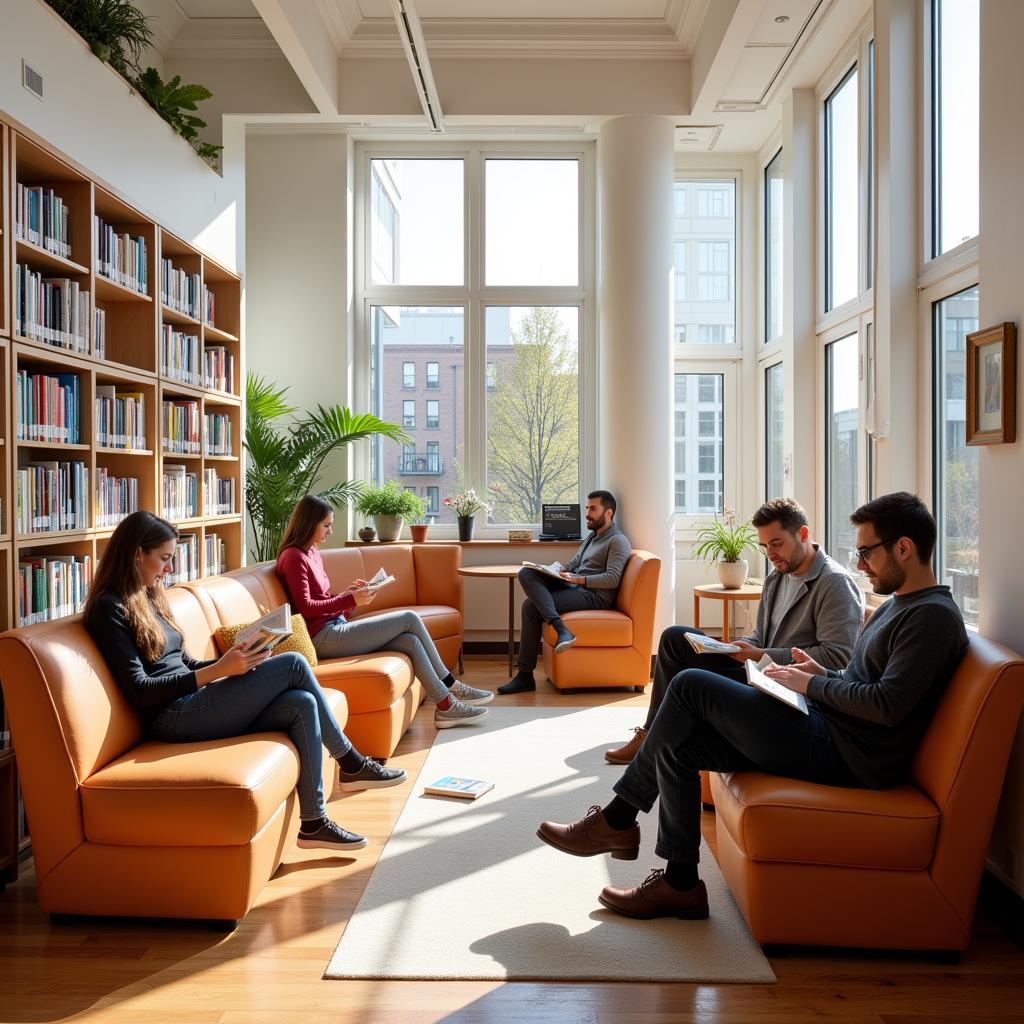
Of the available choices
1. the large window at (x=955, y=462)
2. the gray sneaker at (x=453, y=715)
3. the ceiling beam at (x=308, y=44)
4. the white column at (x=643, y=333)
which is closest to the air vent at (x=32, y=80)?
the ceiling beam at (x=308, y=44)

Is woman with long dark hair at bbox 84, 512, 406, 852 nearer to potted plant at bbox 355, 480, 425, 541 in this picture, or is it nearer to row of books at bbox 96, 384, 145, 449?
row of books at bbox 96, 384, 145, 449

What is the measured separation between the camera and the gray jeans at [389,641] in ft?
15.4

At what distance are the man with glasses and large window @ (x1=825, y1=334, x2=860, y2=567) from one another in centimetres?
275

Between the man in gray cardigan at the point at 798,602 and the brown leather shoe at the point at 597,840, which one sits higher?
the man in gray cardigan at the point at 798,602

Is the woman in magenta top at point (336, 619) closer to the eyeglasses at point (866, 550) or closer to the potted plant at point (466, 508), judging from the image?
the potted plant at point (466, 508)

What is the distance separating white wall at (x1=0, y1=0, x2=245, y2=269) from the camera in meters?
3.24

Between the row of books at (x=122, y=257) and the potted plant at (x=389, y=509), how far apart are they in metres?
2.84

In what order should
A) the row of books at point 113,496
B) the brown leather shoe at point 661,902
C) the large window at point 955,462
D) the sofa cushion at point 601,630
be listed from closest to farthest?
the brown leather shoe at point 661,902 < the large window at point 955,462 < the row of books at point 113,496 < the sofa cushion at point 601,630

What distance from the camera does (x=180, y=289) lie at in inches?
190

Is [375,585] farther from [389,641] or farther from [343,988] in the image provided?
[343,988]

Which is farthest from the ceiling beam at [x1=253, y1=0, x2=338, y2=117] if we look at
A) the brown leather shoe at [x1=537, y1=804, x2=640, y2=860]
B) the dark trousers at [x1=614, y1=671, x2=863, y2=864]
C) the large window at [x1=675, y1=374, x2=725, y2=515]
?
the brown leather shoe at [x1=537, y1=804, x2=640, y2=860]

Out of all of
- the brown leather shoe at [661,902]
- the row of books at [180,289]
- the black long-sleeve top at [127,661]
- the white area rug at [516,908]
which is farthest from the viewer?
the row of books at [180,289]

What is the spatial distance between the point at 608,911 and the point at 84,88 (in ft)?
12.0

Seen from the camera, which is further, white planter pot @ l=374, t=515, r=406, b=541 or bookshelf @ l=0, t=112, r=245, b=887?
white planter pot @ l=374, t=515, r=406, b=541
